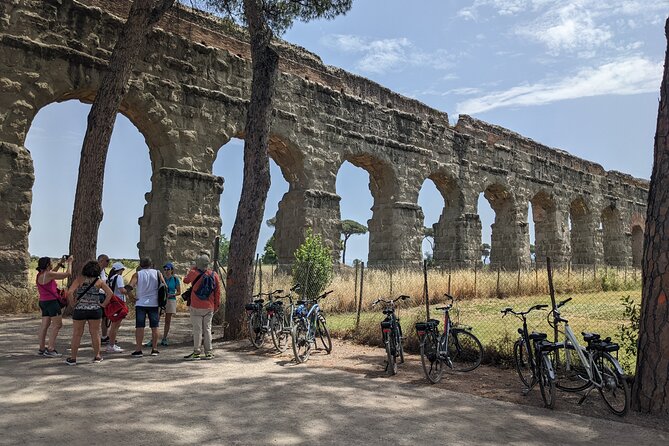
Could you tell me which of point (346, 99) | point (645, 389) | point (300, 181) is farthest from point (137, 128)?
point (645, 389)

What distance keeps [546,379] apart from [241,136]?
11.5m

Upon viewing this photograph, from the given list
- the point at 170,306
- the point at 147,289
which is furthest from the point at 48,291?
the point at 170,306

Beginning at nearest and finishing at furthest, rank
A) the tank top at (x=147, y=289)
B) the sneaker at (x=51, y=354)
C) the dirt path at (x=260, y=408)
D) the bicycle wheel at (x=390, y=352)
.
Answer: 1. the dirt path at (x=260, y=408)
2. the bicycle wheel at (x=390, y=352)
3. the sneaker at (x=51, y=354)
4. the tank top at (x=147, y=289)

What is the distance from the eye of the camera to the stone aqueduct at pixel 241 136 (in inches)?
456

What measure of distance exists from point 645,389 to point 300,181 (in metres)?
12.3

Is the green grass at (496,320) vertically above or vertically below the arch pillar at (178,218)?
below

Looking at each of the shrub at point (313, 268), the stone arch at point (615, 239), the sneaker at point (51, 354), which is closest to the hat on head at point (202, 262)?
the sneaker at point (51, 354)

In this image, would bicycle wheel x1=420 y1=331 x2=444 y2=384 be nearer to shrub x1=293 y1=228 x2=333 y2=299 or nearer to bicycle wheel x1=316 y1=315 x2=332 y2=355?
bicycle wheel x1=316 y1=315 x2=332 y2=355

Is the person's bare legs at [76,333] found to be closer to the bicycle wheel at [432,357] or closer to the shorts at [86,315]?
the shorts at [86,315]

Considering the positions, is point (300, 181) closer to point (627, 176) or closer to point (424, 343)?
point (424, 343)

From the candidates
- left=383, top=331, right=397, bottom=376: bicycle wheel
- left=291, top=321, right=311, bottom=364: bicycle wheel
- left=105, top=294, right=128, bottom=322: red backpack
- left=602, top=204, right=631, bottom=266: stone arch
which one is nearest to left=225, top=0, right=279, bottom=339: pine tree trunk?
left=291, top=321, right=311, bottom=364: bicycle wheel

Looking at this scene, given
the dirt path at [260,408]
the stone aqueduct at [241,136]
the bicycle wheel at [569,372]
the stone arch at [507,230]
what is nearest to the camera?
the dirt path at [260,408]

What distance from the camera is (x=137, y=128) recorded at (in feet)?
45.4

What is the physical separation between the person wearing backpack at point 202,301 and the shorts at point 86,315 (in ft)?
4.20
